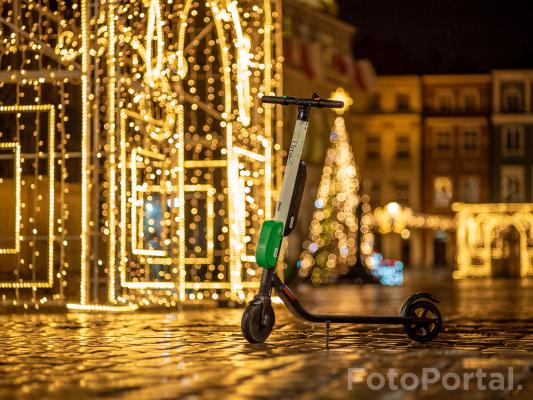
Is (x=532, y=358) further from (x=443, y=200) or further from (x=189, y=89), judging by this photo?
(x=443, y=200)

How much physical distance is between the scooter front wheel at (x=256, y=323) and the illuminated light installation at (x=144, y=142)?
495cm

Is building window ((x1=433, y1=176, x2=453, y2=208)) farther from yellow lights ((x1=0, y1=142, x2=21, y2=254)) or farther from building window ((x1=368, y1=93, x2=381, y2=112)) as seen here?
yellow lights ((x1=0, y1=142, x2=21, y2=254))

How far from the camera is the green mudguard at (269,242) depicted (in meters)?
8.10

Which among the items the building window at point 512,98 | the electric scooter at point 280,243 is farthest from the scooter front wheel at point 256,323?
the building window at point 512,98

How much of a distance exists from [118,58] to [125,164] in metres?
1.14

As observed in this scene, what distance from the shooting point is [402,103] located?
76.4 m

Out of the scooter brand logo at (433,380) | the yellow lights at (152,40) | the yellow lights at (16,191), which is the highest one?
the yellow lights at (152,40)

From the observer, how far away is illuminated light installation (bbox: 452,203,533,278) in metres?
49.9

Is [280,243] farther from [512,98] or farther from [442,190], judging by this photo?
[442,190]

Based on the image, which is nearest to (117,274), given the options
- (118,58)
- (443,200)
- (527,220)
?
(118,58)

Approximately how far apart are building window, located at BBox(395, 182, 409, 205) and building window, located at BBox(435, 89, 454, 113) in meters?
5.02

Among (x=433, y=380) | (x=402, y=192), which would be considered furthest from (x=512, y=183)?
(x=433, y=380)

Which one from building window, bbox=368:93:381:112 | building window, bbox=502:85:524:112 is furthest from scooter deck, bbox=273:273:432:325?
building window, bbox=502:85:524:112

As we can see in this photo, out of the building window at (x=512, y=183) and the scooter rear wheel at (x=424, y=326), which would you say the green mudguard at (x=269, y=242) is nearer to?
the scooter rear wheel at (x=424, y=326)
